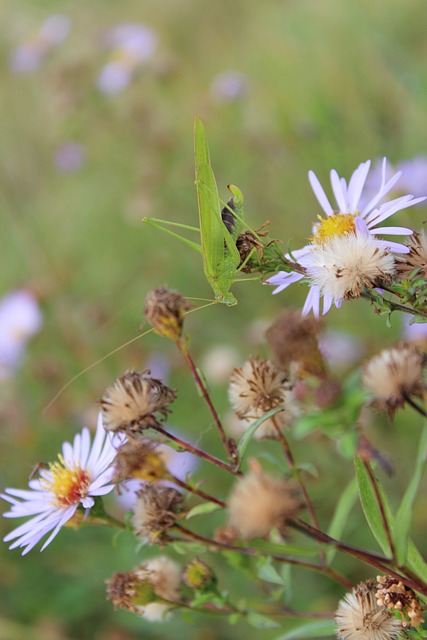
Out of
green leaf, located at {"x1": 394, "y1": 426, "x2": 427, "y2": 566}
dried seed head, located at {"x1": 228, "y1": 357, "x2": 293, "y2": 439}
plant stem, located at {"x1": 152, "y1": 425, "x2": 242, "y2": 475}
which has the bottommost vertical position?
plant stem, located at {"x1": 152, "y1": 425, "x2": 242, "y2": 475}

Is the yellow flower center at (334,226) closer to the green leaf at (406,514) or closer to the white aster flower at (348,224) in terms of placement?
the white aster flower at (348,224)

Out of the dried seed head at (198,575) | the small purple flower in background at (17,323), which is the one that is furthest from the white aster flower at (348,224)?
the small purple flower in background at (17,323)

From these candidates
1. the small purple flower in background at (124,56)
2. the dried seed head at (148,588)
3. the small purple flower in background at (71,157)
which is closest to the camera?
the dried seed head at (148,588)

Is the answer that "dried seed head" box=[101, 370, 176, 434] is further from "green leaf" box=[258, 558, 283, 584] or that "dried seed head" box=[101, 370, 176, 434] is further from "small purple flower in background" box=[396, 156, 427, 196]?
"small purple flower in background" box=[396, 156, 427, 196]

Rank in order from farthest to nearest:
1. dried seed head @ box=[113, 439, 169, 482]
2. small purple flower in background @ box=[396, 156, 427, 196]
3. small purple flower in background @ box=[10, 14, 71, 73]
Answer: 1. small purple flower in background @ box=[10, 14, 71, 73]
2. small purple flower in background @ box=[396, 156, 427, 196]
3. dried seed head @ box=[113, 439, 169, 482]

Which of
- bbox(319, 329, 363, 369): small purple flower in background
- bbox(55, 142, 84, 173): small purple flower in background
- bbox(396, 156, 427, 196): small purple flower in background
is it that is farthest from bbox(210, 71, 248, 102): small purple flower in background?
bbox(319, 329, 363, 369): small purple flower in background

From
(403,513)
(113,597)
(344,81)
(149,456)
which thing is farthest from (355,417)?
(344,81)
